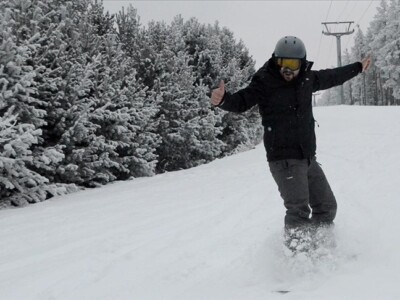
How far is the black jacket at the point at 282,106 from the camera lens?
3.94 metres

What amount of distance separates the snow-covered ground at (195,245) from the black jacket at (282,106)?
96 cm

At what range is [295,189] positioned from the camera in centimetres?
388

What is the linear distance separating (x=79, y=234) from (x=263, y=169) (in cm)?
685

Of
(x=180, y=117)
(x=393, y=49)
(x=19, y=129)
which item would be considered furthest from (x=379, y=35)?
(x=19, y=129)

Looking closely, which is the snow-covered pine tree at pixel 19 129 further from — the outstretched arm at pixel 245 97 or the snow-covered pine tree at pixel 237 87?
the snow-covered pine tree at pixel 237 87

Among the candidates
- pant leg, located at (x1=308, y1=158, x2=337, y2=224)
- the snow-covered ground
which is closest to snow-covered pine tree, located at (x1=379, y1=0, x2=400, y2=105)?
the snow-covered ground

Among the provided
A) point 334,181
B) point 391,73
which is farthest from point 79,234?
point 391,73

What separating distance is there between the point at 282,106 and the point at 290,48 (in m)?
0.50

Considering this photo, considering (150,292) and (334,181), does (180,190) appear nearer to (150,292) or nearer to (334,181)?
(334,181)

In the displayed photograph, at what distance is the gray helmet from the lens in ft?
12.5

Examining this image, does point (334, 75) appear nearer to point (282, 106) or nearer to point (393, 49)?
point (282, 106)

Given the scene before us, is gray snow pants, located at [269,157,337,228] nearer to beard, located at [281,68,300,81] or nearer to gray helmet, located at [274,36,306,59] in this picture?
beard, located at [281,68,300,81]

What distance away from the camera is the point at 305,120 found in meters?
4.02

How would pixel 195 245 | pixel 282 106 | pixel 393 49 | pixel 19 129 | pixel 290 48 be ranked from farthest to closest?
pixel 393 49 < pixel 19 129 < pixel 195 245 < pixel 282 106 < pixel 290 48
